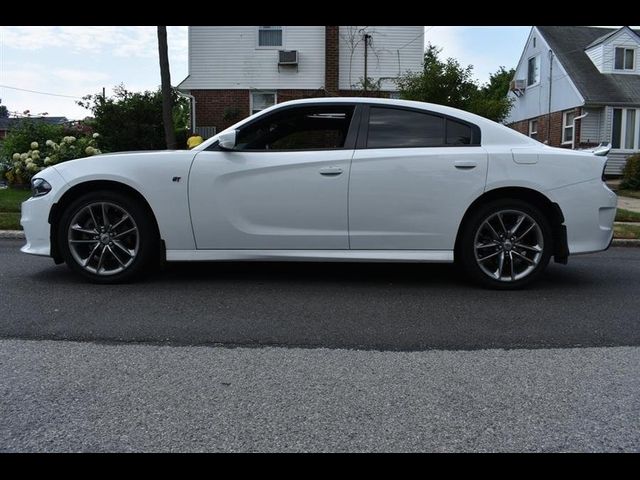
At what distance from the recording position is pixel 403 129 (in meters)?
5.39

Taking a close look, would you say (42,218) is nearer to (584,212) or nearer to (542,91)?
(584,212)

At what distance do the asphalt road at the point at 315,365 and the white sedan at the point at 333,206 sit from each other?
33cm

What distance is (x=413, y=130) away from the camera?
17.7 feet

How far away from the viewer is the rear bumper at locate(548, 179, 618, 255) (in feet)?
17.1

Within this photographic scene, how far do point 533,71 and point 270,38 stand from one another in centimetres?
1496

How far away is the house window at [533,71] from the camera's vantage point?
92.4 feet

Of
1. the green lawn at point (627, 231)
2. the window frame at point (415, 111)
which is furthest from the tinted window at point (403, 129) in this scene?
the green lawn at point (627, 231)

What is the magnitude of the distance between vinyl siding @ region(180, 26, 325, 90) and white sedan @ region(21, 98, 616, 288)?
1547cm

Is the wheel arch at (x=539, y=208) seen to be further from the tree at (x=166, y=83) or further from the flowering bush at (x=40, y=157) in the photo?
the tree at (x=166, y=83)

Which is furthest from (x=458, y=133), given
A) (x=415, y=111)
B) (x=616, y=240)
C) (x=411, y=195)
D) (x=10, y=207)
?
(x=10, y=207)

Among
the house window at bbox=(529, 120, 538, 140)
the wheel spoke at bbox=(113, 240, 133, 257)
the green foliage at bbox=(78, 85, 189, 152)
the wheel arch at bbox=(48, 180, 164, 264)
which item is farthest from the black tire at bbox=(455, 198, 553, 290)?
the house window at bbox=(529, 120, 538, 140)

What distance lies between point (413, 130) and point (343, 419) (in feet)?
10.8
